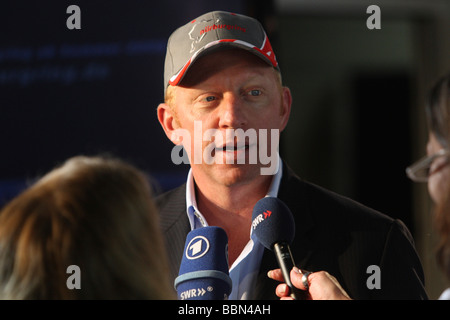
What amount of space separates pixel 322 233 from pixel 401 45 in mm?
1905

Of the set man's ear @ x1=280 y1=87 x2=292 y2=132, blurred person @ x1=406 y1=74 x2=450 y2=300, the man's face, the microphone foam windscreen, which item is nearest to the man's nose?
the man's face

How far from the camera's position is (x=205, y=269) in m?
1.67

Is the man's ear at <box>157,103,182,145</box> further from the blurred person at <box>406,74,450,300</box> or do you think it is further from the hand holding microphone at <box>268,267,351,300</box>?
Result: the blurred person at <box>406,74,450,300</box>

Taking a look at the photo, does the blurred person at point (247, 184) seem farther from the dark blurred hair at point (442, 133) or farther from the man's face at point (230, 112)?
the dark blurred hair at point (442, 133)

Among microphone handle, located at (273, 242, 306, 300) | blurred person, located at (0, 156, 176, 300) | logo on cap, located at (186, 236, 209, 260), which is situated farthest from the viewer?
logo on cap, located at (186, 236, 209, 260)

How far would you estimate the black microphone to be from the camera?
5.32ft

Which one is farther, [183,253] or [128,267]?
[183,253]

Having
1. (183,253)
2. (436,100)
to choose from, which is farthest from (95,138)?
(436,100)

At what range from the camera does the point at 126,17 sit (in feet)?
7.39

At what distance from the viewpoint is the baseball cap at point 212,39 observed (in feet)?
6.38

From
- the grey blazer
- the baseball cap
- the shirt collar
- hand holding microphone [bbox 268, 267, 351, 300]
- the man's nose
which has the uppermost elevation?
the baseball cap
